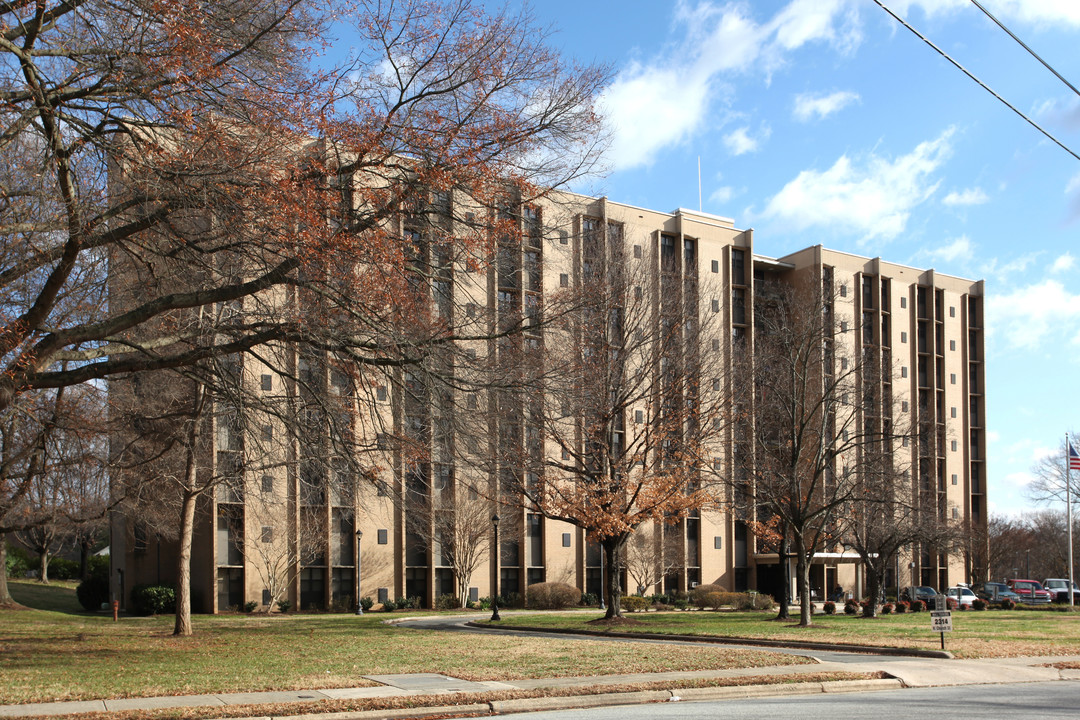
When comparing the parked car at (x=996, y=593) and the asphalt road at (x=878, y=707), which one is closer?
the asphalt road at (x=878, y=707)

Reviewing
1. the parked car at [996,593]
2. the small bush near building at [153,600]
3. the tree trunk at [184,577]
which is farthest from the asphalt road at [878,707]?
the parked car at [996,593]

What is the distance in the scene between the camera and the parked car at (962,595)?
53319mm

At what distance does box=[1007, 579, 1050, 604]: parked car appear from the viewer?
61406 mm

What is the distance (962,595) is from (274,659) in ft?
156

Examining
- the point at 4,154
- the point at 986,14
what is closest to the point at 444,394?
the point at 4,154

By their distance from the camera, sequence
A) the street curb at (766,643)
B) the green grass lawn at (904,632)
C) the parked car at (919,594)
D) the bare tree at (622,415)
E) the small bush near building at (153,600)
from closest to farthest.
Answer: the street curb at (766,643)
the green grass lawn at (904,632)
the bare tree at (622,415)
the small bush near building at (153,600)
the parked car at (919,594)

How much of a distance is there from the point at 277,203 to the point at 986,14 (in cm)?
979

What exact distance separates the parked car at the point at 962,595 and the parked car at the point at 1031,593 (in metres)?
7.96

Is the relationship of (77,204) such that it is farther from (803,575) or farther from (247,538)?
(247,538)

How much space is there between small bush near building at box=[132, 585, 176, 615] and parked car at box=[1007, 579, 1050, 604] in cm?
5156

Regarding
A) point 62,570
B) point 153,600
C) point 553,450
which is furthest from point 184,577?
point 62,570

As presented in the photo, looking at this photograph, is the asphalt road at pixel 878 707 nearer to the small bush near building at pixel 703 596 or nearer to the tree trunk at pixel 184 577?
the tree trunk at pixel 184 577

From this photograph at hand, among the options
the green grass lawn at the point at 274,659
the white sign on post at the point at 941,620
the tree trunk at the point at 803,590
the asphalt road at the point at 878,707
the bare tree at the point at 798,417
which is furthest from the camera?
the bare tree at the point at 798,417

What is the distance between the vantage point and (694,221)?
63219mm
